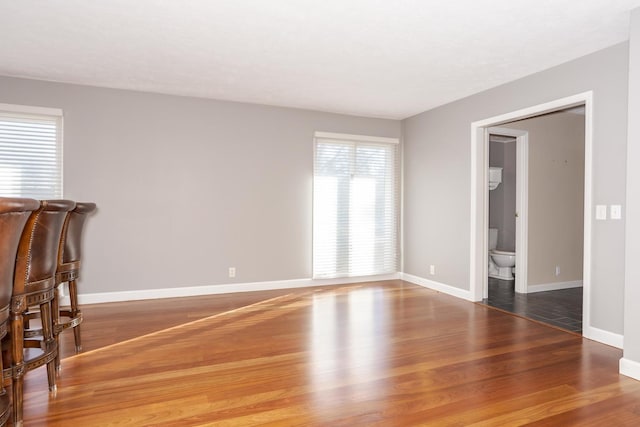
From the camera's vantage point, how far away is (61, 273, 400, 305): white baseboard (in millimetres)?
4548

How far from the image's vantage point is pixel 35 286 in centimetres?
208

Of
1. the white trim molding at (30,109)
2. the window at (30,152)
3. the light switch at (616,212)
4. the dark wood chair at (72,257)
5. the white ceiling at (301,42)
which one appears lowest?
the dark wood chair at (72,257)

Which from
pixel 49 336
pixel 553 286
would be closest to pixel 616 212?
pixel 553 286

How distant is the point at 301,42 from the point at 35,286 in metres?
2.61

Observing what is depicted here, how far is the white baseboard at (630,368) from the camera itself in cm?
263

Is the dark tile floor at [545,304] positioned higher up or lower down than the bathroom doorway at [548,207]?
lower down

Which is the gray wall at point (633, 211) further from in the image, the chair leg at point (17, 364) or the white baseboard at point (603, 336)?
the chair leg at point (17, 364)

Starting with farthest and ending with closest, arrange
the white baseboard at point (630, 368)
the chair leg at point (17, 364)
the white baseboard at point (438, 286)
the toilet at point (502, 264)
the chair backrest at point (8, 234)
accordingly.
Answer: the toilet at point (502, 264)
the white baseboard at point (438, 286)
the white baseboard at point (630, 368)
the chair leg at point (17, 364)
the chair backrest at point (8, 234)

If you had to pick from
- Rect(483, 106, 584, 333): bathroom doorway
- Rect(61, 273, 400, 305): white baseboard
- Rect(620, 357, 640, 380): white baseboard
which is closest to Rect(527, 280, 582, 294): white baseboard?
A: Rect(483, 106, 584, 333): bathroom doorway

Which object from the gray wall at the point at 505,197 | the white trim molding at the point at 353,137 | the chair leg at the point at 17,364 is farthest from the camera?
the gray wall at the point at 505,197

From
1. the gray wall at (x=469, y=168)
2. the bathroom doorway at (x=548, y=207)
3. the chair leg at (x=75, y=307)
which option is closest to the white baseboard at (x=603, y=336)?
the gray wall at (x=469, y=168)

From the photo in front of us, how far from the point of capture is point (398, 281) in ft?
19.7

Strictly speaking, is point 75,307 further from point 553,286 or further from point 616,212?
point 553,286

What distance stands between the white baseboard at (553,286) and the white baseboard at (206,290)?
6.86 feet
